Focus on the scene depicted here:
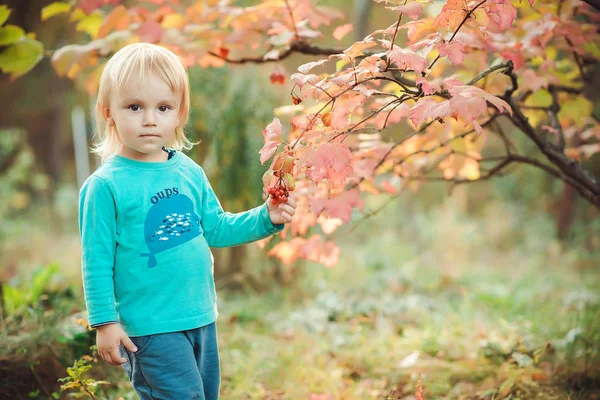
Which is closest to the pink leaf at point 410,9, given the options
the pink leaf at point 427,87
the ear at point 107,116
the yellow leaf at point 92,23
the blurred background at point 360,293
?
the pink leaf at point 427,87

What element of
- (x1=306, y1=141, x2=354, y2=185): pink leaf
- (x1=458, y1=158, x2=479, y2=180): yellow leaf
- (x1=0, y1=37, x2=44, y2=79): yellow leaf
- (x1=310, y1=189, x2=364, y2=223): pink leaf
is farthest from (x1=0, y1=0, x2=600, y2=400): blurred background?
(x1=306, y1=141, x2=354, y2=185): pink leaf

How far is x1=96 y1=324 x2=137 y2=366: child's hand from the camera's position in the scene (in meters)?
1.30

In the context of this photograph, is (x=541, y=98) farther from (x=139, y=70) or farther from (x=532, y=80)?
(x=139, y=70)

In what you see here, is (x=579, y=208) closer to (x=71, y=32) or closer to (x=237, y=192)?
(x=237, y=192)

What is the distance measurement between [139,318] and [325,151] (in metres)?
0.67

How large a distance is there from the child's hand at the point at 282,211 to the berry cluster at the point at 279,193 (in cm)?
2

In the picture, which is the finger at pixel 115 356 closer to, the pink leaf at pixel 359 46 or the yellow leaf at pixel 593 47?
the pink leaf at pixel 359 46

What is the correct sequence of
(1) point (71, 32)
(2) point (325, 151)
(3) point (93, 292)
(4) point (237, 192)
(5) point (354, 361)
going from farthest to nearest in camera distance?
1. (1) point (71, 32)
2. (4) point (237, 192)
3. (5) point (354, 361)
4. (2) point (325, 151)
5. (3) point (93, 292)

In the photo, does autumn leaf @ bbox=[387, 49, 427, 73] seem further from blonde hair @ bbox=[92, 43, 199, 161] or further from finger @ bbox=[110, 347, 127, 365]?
finger @ bbox=[110, 347, 127, 365]

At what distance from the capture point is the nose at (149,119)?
136cm

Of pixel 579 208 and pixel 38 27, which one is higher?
pixel 38 27

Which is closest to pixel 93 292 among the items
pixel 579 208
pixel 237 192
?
pixel 237 192

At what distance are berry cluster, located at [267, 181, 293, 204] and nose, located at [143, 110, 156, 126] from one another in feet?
1.17

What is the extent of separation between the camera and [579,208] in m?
5.87
